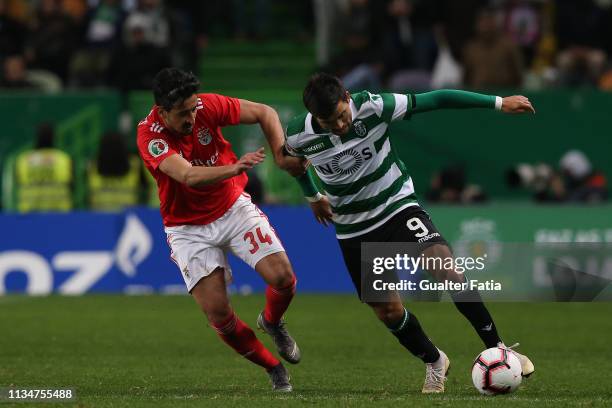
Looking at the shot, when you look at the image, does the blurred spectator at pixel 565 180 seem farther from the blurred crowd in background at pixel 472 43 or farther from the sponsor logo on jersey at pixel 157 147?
the sponsor logo on jersey at pixel 157 147

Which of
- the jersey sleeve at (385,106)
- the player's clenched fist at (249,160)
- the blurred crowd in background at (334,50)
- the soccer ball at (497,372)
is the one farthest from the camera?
the blurred crowd in background at (334,50)

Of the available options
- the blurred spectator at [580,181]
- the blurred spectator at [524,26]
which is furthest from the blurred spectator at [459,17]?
the blurred spectator at [580,181]

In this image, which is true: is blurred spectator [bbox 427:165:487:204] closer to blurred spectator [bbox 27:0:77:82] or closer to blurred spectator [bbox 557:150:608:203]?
blurred spectator [bbox 557:150:608:203]

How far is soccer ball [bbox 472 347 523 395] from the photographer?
351 inches

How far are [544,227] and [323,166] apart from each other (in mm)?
8982

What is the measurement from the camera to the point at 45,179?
19.5m

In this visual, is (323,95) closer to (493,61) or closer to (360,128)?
(360,128)

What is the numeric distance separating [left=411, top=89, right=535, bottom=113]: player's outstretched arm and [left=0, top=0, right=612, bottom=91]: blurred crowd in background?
35.8 feet

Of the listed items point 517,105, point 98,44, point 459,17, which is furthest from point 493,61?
point 517,105

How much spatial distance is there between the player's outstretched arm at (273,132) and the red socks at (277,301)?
0.80 m

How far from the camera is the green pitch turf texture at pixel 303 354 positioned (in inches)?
363

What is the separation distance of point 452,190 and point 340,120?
33.9 feet

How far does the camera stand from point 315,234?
1817 centimetres

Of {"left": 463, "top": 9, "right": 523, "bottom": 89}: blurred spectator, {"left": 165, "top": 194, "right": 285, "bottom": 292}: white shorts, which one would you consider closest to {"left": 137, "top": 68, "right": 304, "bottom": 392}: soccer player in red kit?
{"left": 165, "top": 194, "right": 285, "bottom": 292}: white shorts
